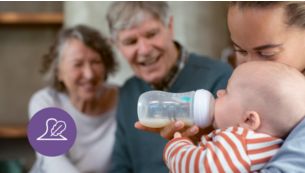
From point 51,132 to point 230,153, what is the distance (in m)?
0.26

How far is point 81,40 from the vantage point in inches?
29.9

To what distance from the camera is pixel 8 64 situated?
759 millimetres

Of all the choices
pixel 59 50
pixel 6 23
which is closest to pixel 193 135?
pixel 59 50

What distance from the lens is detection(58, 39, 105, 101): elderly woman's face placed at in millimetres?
736

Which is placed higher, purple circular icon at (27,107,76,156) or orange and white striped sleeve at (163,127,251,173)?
orange and white striped sleeve at (163,127,251,173)

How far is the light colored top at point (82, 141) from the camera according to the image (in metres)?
0.66

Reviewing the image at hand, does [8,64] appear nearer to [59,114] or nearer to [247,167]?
[59,114]

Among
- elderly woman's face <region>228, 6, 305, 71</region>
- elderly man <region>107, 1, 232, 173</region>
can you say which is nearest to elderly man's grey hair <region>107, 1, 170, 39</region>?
elderly man <region>107, 1, 232, 173</region>

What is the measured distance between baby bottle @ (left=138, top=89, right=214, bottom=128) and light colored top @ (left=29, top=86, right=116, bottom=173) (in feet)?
0.43

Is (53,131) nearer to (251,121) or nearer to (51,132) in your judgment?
(51,132)

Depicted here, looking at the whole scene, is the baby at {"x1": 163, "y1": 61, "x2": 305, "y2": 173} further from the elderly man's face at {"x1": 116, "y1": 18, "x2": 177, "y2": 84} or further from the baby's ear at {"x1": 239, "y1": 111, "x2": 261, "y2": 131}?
the elderly man's face at {"x1": 116, "y1": 18, "x2": 177, "y2": 84}

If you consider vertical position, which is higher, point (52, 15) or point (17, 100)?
point (52, 15)

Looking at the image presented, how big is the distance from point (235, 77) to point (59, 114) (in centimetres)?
26

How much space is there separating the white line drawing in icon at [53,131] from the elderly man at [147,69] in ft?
0.41
